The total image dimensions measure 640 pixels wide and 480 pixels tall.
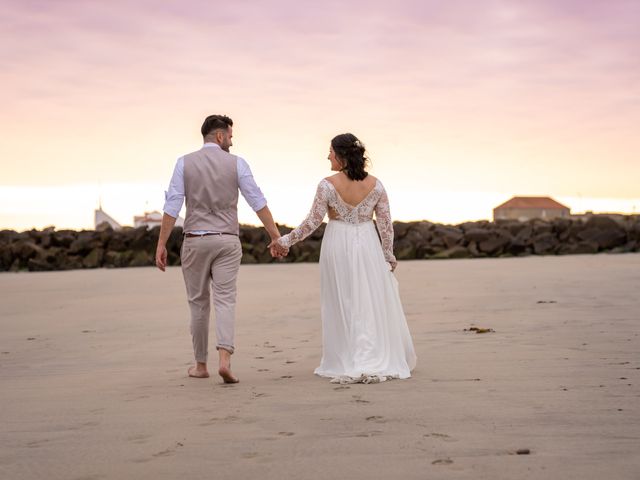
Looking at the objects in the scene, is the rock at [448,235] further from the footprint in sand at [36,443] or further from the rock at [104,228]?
the footprint in sand at [36,443]

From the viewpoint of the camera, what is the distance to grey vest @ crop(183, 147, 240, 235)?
25.7 feet

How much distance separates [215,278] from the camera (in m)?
7.86

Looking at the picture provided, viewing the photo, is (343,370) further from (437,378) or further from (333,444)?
(333,444)

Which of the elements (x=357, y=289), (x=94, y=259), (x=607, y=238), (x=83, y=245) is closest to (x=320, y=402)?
(x=357, y=289)

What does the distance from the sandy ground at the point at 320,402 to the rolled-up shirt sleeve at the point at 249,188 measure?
1.41 metres

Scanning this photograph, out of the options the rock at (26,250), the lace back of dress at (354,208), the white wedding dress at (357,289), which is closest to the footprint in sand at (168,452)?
the white wedding dress at (357,289)

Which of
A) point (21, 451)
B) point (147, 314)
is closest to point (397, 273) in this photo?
point (147, 314)

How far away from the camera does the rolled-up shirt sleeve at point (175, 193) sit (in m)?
7.91

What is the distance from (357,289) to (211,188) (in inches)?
57.2

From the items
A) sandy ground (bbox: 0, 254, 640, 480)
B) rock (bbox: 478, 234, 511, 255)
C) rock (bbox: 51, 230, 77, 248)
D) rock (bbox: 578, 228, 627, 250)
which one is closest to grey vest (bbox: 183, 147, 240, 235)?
sandy ground (bbox: 0, 254, 640, 480)

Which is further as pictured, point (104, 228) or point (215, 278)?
point (104, 228)

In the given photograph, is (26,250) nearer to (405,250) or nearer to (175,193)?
(405,250)

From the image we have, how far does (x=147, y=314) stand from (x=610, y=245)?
63.6 feet

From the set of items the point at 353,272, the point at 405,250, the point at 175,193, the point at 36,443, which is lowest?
the point at 36,443
